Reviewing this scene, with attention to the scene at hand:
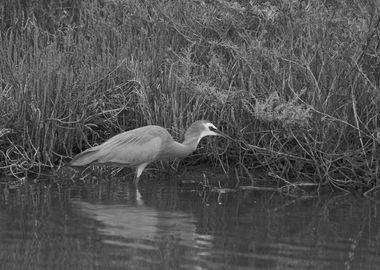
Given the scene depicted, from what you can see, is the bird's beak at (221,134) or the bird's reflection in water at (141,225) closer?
the bird's reflection in water at (141,225)

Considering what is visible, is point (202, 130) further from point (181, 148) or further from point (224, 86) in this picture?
point (224, 86)

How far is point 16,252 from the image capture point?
6.83m

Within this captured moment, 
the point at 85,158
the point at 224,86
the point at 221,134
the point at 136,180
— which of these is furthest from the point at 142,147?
the point at 224,86

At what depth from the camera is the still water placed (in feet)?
22.1

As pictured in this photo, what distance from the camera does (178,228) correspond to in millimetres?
7844

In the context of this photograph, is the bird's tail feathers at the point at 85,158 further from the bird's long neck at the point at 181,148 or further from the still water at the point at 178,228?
the bird's long neck at the point at 181,148

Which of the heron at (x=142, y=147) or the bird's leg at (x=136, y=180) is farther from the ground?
the heron at (x=142, y=147)

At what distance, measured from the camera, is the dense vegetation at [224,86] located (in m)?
9.62

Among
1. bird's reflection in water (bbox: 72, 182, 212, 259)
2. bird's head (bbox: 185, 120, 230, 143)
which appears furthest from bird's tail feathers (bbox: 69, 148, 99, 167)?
bird's head (bbox: 185, 120, 230, 143)

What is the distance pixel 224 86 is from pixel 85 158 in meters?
1.86

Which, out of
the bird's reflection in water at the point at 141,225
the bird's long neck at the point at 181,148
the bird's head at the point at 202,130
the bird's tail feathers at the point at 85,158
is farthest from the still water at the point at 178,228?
the bird's head at the point at 202,130

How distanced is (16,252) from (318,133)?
157 inches

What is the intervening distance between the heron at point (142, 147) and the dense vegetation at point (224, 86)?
13.2 inches

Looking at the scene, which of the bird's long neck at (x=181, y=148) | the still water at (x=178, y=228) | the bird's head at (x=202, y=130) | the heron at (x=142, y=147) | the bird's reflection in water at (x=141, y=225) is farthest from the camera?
the bird's long neck at (x=181, y=148)
